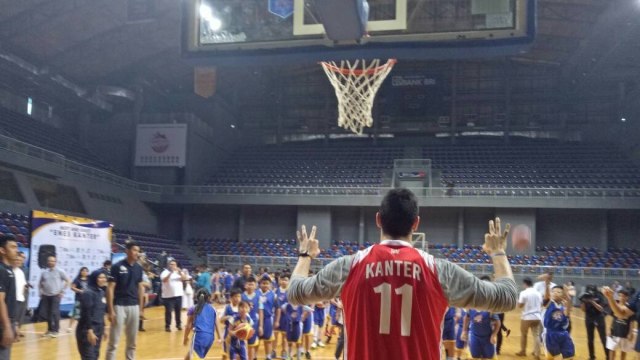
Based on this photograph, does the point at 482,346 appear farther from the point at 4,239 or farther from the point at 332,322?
the point at 4,239

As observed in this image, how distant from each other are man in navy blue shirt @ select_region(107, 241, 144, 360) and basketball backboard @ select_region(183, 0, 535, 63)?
3337 mm

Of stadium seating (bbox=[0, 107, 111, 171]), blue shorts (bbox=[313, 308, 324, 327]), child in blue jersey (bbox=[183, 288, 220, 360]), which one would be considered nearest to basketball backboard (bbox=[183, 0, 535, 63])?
child in blue jersey (bbox=[183, 288, 220, 360])

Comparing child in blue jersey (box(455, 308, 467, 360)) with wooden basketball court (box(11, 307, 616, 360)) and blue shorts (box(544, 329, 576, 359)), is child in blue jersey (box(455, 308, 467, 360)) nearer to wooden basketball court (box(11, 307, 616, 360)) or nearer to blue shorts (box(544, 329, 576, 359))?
blue shorts (box(544, 329, 576, 359))

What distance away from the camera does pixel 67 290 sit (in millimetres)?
14453

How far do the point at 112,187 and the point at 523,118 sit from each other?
23021 mm

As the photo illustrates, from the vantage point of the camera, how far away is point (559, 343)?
845cm

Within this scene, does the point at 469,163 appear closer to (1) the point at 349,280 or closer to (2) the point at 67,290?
(2) the point at 67,290

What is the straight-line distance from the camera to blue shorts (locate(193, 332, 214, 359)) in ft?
25.2

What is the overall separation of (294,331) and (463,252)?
60.9ft

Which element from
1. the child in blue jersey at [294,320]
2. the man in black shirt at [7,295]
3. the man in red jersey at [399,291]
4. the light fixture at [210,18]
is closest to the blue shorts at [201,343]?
the child in blue jersey at [294,320]

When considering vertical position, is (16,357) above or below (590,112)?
below

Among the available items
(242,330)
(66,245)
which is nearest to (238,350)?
(242,330)

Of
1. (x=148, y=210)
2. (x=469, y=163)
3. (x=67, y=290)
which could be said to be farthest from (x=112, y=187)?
(x=469, y=163)

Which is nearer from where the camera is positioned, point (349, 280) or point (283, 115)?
point (349, 280)
